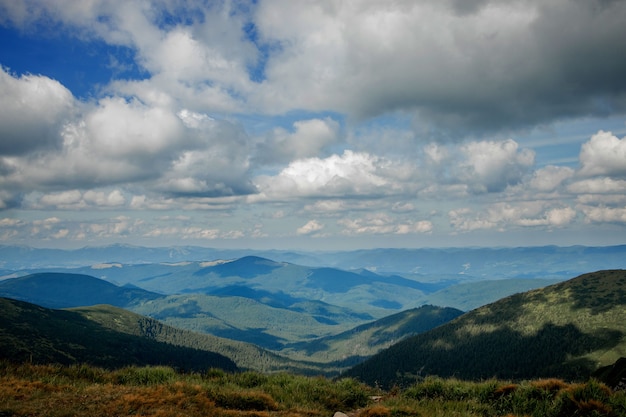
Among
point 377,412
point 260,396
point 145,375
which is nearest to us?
point 377,412

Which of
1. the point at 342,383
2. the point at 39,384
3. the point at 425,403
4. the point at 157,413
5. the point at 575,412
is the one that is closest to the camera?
the point at 157,413

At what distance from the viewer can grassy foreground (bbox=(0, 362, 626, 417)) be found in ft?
45.5

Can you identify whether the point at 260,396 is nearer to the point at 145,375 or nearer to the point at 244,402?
the point at 244,402

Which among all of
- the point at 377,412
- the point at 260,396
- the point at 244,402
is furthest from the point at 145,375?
the point at 377,412

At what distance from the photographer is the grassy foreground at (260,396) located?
1387 centimetres

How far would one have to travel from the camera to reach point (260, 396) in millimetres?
16250

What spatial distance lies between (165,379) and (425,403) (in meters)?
13.1

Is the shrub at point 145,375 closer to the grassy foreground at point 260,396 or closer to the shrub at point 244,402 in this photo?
the grassy foreground at point 260,396

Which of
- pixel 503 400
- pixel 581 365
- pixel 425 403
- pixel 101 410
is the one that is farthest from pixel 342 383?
pixel 581 365

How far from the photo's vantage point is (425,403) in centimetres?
1703

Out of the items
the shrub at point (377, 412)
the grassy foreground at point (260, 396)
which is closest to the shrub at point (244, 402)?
the grassy foreground at point (260, 396)

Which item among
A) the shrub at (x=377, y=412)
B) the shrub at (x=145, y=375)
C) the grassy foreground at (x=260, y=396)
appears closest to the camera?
the grassy foreground at (x=260, y=396)

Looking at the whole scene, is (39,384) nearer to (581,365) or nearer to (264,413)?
(264,413)

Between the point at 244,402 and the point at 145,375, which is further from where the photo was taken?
the point at 145,375
